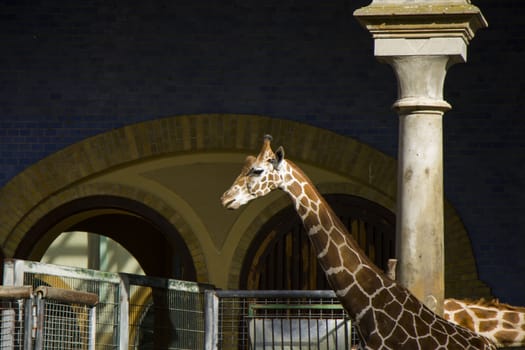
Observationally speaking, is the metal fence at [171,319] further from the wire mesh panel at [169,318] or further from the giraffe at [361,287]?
the giraffe at [361,287]

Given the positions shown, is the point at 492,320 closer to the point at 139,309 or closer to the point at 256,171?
the point at 256,171

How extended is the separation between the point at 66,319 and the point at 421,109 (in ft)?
8.89

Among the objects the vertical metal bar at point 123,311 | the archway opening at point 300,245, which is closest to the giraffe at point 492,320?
the vertical metal bar at point 123,311

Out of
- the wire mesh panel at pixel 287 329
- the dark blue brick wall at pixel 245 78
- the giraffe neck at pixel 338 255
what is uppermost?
the dark blue brick wall at pixel 245 78

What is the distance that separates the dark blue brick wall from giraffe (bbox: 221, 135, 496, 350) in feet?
13.2

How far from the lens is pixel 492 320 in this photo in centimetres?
991

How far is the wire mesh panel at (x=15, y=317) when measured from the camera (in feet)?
25.4

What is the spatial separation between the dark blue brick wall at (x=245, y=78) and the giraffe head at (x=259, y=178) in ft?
13.0

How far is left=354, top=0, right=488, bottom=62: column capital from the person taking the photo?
31.1ft

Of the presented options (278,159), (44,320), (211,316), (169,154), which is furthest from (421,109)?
(169,154)

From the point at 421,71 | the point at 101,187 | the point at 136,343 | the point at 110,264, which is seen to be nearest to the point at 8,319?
the point at 136,343

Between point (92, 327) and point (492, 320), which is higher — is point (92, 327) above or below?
below

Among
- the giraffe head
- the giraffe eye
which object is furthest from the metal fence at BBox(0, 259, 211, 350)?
the giraffe eye

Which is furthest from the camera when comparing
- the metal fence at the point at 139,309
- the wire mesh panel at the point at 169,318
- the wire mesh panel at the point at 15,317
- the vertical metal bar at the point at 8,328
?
the wire mesh panel at the point at 169,318
